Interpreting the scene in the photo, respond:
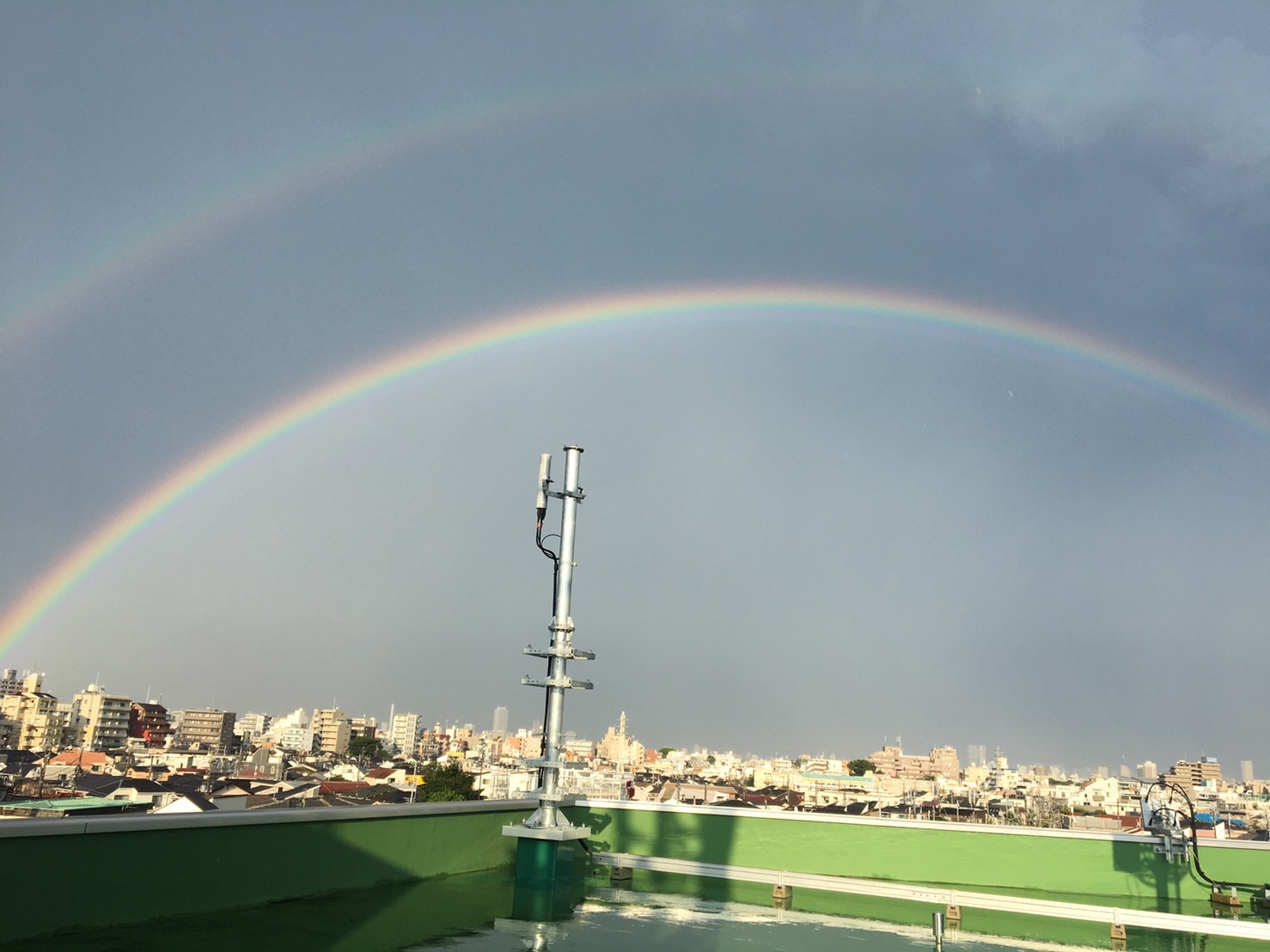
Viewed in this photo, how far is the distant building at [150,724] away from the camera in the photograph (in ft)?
363

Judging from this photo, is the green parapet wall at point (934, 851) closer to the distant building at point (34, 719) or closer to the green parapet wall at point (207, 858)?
the green parapet wall at point (207, 858)

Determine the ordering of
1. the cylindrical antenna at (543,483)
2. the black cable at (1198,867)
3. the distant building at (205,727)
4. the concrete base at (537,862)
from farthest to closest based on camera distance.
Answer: the distant building at (205,727) < the cylindrical antenna at (543,483) < the concrete base at (537,862) < the black cable at (1198,867)

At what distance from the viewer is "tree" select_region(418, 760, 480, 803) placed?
49500 mm

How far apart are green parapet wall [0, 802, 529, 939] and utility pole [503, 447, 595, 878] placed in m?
0.94

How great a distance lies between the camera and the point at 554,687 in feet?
31.8

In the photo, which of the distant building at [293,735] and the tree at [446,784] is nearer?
the tree at [446,784]

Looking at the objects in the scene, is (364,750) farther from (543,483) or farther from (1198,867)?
(1198,867)

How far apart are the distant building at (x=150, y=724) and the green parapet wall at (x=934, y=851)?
118m

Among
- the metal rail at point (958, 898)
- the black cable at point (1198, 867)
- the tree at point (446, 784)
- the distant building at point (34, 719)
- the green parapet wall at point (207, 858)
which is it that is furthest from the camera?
the distant building at point (34, 719)

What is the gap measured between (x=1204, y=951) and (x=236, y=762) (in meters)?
93.1

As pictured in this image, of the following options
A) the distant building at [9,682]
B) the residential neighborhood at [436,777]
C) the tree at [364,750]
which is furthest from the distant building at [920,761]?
the distant building at [9,682]

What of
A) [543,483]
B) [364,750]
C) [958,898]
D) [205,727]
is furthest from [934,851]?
[205,727]

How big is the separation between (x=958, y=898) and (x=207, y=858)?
267 inches

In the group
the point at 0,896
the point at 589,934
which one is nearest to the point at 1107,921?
the point at 589,934
